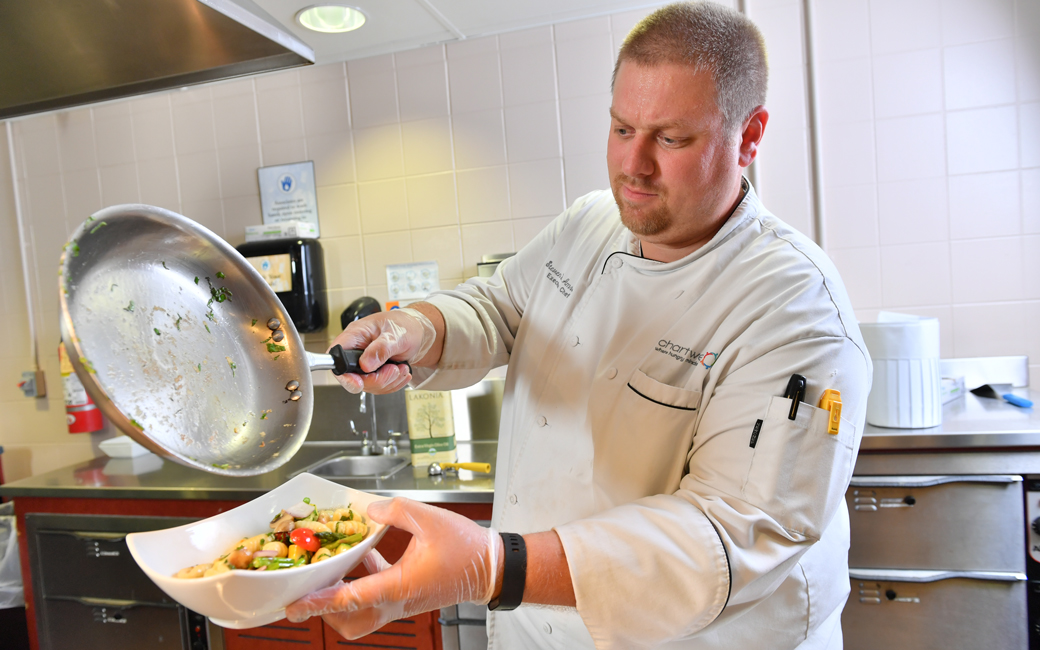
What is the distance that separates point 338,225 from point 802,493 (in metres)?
2.31

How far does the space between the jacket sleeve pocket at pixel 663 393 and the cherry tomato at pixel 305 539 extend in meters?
0.60

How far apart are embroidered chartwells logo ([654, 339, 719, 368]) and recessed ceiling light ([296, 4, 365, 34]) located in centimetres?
177

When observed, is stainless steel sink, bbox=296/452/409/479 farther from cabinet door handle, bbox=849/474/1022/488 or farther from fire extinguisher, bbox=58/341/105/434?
cabinet door handle, bbox=849/474/1022/488

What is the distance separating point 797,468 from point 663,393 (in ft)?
0.87

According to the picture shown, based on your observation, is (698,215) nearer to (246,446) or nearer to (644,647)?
(644,647)

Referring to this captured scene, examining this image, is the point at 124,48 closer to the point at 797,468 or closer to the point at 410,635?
the point at 797,468

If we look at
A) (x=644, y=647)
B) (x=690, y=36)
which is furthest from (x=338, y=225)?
(x=644, y=647)

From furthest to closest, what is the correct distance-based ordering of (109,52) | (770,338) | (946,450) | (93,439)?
(93,439) → (946,450) → (109,52) → (770,338)

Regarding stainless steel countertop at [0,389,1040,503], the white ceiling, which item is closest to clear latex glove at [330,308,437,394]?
stainless steel countertop at [0,389,1040,503]

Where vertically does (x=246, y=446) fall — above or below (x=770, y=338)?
below

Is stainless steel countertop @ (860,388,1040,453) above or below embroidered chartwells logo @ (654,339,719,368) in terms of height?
below

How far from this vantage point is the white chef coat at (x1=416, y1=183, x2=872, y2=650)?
2.74ft

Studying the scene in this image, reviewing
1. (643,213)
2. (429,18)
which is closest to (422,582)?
(643,213)

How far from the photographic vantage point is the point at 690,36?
3.38 ft
